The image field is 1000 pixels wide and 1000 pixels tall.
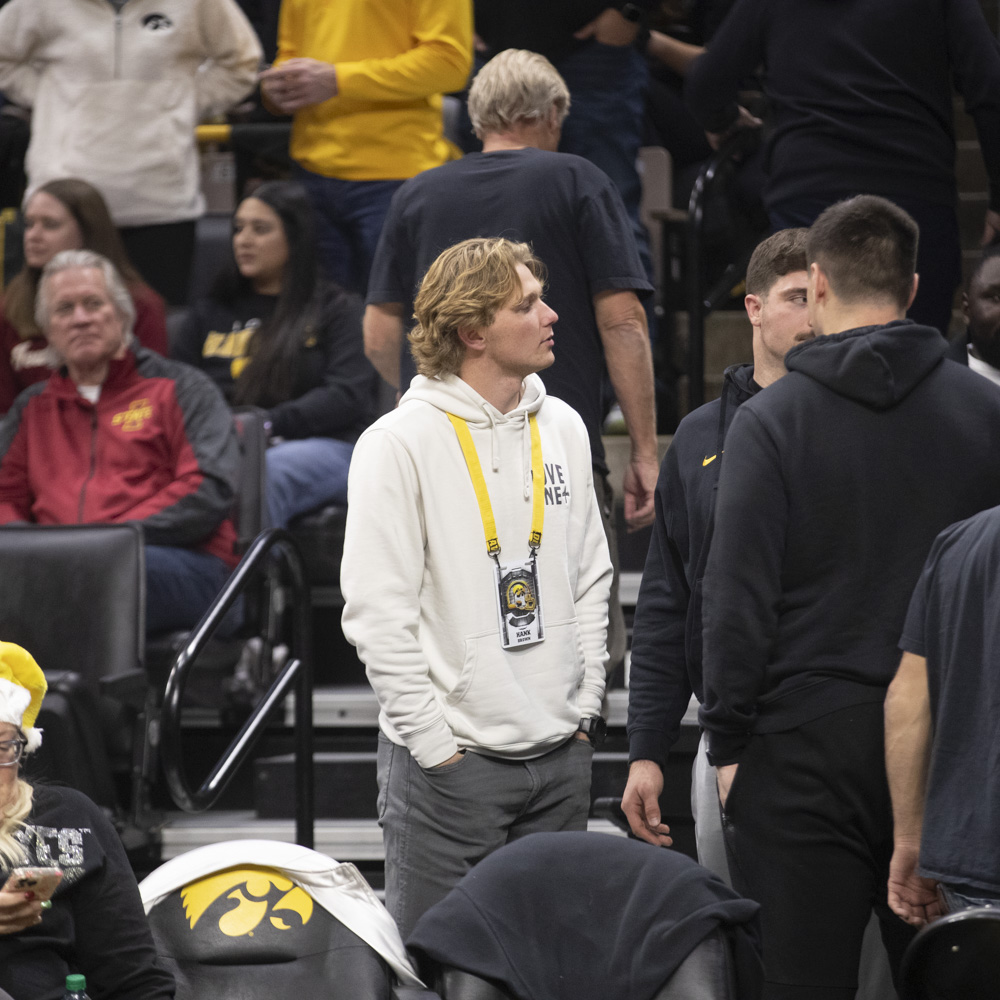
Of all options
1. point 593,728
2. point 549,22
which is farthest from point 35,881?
point 549,22

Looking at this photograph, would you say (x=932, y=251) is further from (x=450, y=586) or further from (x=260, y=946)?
(x=260, y=946)

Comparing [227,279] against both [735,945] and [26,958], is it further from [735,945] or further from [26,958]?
[735,945]

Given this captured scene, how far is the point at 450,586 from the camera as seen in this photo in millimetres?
3082

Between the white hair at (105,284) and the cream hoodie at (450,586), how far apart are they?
230 centimetres

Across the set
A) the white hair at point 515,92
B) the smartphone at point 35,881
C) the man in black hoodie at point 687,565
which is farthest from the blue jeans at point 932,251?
the smartphone at point 35,881

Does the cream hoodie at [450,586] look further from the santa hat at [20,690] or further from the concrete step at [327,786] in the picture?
the concrete step at [327,786]

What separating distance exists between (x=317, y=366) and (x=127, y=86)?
1.44m

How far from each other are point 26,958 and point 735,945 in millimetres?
1271

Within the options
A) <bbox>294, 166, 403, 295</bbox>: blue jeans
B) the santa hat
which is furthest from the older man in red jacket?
the santa hat

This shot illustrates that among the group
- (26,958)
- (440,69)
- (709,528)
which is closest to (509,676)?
(709,528)

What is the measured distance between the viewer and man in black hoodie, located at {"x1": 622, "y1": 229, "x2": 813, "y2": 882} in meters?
3.17

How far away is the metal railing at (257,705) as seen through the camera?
4098 mm

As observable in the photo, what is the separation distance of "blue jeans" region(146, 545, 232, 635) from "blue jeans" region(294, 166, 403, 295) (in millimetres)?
1389

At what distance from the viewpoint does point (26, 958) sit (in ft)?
9.47
